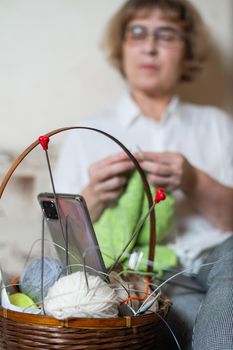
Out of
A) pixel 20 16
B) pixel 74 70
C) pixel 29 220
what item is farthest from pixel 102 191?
pixel 20 16

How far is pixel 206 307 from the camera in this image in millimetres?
721

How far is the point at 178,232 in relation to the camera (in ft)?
3.52

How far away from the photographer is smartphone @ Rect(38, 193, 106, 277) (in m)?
0.66

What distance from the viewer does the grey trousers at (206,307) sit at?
649 millimetres

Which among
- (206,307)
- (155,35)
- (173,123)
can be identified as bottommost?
(206,307)

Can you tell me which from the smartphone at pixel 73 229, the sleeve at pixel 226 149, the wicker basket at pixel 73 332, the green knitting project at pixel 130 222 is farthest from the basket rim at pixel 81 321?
the sleeve at pixel 226 149

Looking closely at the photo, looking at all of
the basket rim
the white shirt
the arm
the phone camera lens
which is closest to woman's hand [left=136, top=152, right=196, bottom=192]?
the arm

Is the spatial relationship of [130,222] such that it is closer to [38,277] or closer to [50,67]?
[38,277]

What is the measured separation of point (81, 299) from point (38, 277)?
0.52ft

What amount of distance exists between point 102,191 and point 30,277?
0.27 metres

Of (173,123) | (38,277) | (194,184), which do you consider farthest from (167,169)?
(38,277)

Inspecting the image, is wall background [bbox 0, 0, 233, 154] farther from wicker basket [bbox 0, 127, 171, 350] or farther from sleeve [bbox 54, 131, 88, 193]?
wicker basket [bbox 0, 127, 171, 350]

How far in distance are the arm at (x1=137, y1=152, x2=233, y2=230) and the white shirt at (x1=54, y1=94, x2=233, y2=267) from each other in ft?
0.11

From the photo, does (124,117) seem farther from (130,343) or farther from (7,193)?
(130,343)
